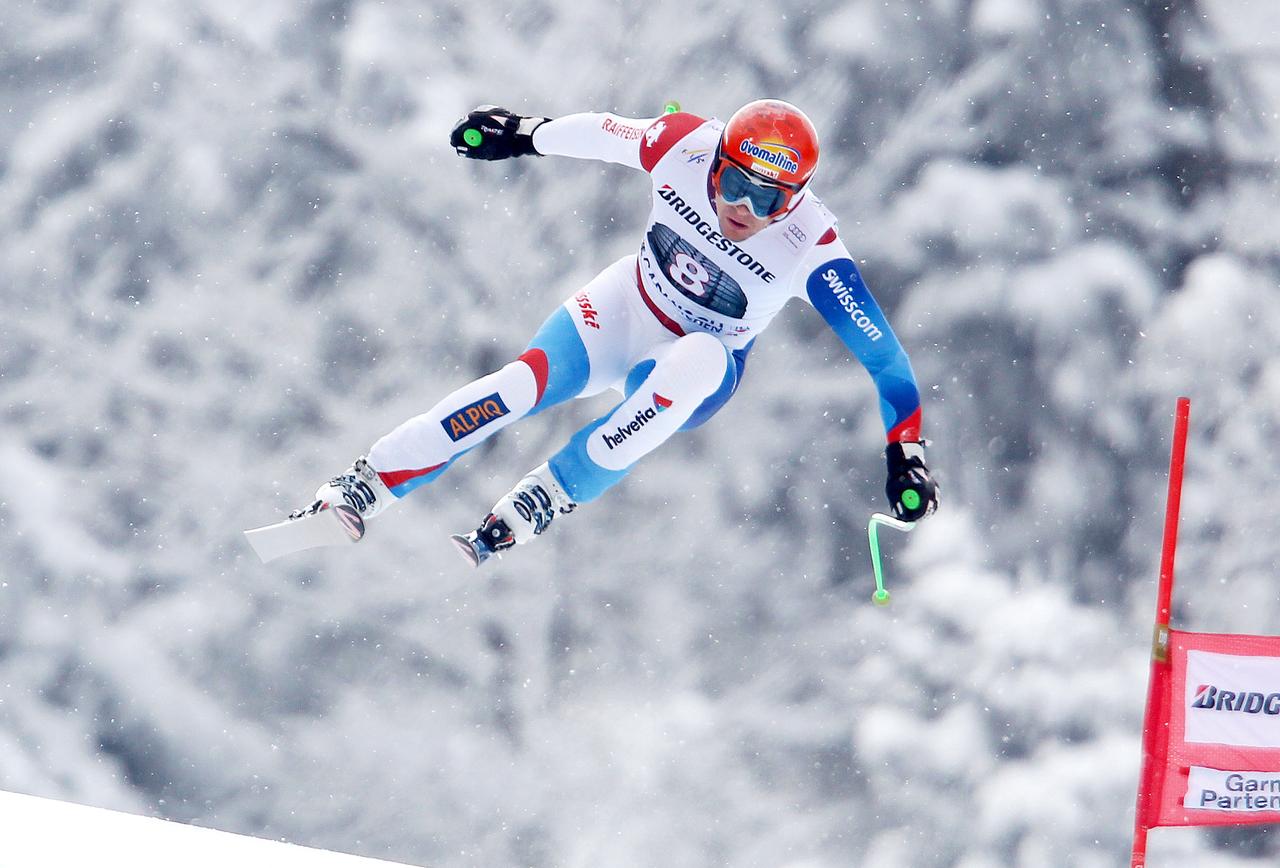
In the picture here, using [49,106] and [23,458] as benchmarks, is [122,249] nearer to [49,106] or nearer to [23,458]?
[49,106]

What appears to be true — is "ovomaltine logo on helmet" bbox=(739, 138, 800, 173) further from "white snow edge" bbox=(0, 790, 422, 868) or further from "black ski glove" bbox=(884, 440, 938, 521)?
"white snow edge" bbox=(0, 790, 422, 868)

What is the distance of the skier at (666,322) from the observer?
5605 mm

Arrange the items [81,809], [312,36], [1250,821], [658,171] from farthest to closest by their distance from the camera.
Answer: [312,36] < [1250,821] < [658,171] < [81,809]

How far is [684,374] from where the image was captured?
558 cm

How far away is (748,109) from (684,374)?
117 centimetres

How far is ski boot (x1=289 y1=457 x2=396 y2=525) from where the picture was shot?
5.72 meters

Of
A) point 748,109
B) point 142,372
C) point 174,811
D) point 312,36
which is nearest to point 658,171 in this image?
point 748,109

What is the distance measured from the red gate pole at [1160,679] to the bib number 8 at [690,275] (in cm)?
283

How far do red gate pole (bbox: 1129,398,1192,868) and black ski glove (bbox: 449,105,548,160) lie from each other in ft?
12.2

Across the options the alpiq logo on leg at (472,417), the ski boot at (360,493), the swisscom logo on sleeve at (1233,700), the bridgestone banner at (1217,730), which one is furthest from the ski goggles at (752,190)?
the swisscom logo on sleeve at (1233,700)

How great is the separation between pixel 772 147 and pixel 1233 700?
4.24m

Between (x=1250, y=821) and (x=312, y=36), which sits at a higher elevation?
(x=312, y=36)

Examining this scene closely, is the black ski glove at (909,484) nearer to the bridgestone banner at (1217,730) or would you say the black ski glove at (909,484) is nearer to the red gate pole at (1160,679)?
the red gate pole at (1160,679)

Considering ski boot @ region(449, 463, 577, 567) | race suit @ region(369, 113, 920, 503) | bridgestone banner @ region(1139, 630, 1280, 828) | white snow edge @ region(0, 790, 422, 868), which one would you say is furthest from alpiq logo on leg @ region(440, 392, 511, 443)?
bridgestone banner @ region(1139, 630, 1280, 828)
